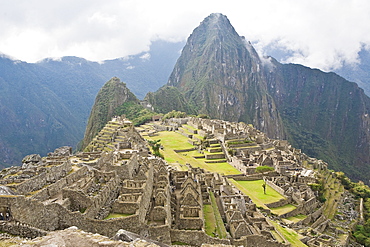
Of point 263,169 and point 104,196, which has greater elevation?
point 104,196

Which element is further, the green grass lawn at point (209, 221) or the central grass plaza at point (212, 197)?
the central grass plaza at point (212, 197)

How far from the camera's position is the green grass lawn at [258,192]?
3495cm

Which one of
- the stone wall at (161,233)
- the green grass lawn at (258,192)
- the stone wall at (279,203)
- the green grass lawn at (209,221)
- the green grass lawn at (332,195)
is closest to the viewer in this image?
the stone wall at (161,233)

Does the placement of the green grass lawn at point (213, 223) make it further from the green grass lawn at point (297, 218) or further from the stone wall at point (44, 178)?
the green grass lawn at point (297, 218)

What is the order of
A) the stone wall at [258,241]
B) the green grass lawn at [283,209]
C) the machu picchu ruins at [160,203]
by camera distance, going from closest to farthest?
the machu picchu ruins at [160,203], the stone wall at [258,241], the green grass lawn at [283,209]

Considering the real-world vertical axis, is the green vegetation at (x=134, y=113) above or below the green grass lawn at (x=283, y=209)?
above

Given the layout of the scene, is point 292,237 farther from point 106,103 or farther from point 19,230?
point 106,103

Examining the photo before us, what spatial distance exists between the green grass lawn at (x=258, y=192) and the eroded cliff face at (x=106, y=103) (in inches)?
2393

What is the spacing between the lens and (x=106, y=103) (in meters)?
111

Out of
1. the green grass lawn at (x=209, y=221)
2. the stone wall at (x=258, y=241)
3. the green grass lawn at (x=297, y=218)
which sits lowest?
the green grass lawn at (x=297, y=218)

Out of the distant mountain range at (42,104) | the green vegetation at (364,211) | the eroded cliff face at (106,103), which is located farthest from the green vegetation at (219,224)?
the eroded cliff face at (106,103)

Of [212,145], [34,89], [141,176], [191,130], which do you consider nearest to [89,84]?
[34,89]

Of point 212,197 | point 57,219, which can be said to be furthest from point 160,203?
point 212,197

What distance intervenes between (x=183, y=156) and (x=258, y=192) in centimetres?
1819
